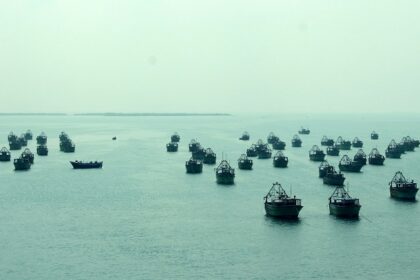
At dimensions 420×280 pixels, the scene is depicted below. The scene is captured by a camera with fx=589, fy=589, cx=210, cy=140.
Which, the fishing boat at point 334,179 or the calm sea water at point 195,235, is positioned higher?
the fishing boat at point 334,179

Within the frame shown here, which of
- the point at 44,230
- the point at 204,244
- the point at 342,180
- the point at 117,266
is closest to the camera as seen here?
the point at 117,266

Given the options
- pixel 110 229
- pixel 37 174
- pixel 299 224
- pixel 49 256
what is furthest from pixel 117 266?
pixel 37 174

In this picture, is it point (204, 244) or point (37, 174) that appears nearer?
point (204, 244)

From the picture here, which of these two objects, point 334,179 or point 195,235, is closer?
point 195,235

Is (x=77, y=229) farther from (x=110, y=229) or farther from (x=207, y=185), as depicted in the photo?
(x=207, y=185)

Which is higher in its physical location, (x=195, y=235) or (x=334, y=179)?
(x=334, y=179)

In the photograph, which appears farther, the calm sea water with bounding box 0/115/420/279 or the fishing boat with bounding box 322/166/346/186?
the fishing boat with bounding box 322/166/346/186

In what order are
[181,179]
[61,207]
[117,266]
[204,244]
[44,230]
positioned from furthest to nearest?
[181,179] → [61,207] → [44,230] → [204,244] → [117,266]

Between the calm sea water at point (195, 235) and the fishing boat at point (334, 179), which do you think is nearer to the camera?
the calm sea water at point (195, 235)

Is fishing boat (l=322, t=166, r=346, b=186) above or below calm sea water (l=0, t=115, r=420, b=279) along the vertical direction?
above
